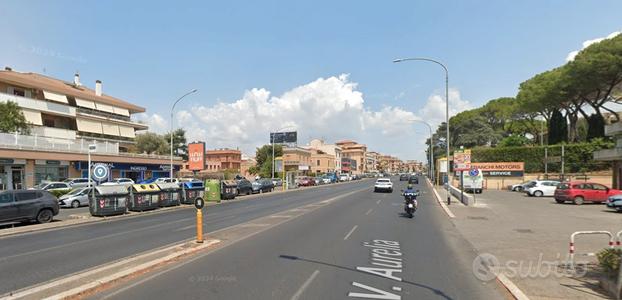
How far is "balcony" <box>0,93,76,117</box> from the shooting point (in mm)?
41534

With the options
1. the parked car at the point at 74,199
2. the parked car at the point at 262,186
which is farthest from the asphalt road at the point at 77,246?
the parked car at the point at 262,186

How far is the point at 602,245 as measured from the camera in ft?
37.8

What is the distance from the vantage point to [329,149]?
144750mm

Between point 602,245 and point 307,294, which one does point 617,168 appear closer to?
point 602,245

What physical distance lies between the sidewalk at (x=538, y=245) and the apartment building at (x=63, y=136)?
36166mm

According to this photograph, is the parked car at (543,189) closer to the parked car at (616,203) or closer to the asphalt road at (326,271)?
the parked car at (616,203)

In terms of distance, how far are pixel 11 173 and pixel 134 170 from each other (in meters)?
15.8

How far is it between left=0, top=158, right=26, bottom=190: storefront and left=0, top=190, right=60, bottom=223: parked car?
21.0 metres

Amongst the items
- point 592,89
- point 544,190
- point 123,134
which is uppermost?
point 592,89

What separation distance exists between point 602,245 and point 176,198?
22.5m

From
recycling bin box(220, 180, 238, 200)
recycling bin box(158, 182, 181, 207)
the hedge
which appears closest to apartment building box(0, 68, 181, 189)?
recycling bin box(220, 180, 238, 200)

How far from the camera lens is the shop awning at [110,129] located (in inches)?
2114

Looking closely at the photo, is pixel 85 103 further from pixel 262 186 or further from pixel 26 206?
pixel 26 206

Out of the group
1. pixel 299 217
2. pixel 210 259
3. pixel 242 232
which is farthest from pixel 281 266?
pixel 299 217
